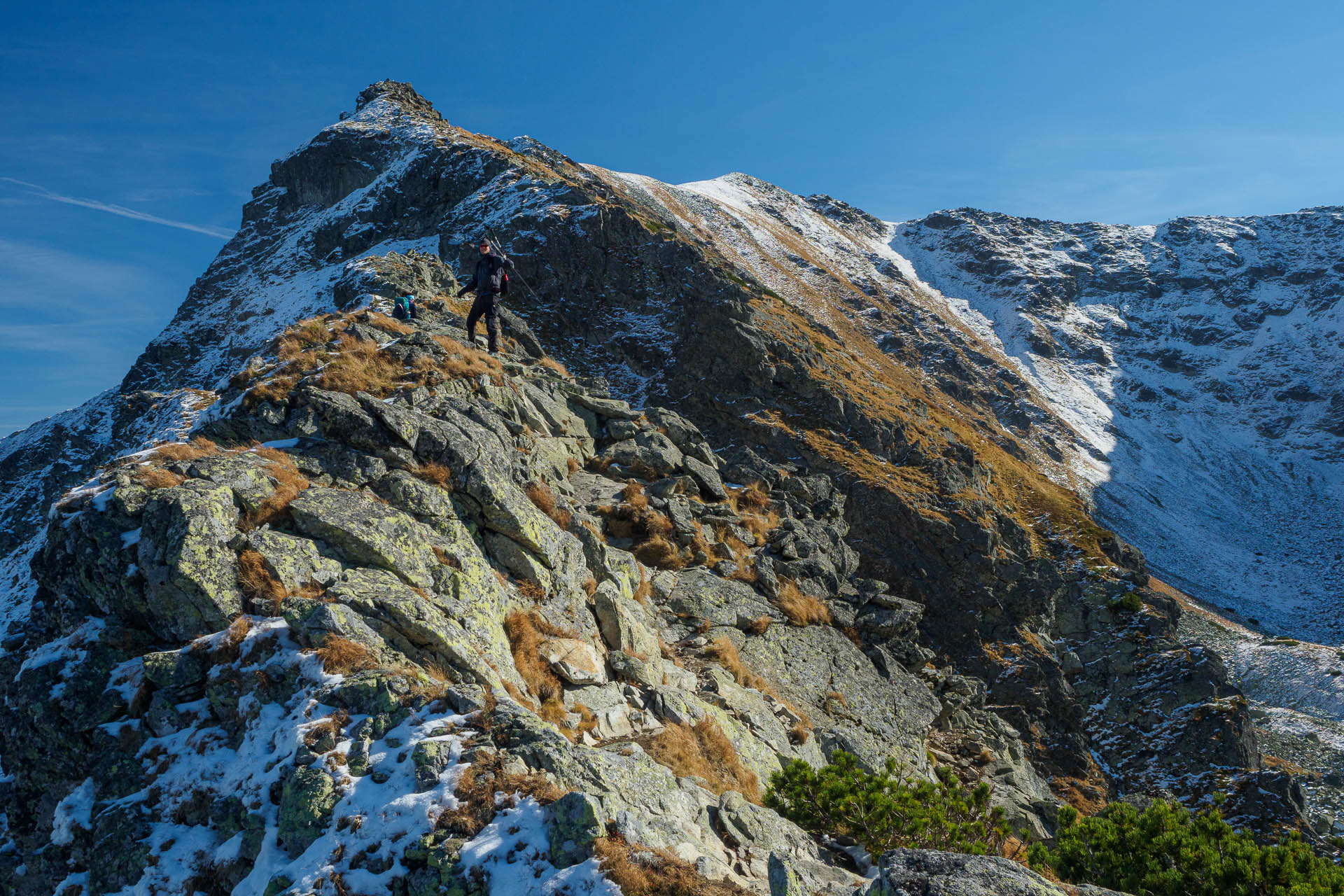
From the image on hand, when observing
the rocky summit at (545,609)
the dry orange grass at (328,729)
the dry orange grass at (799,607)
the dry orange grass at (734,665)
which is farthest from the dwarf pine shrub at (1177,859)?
the dry orange grass at (799,607)

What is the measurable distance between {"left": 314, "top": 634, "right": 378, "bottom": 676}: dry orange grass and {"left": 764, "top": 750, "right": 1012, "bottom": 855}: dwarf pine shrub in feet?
22.1

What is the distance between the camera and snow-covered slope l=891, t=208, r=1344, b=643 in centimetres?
7844

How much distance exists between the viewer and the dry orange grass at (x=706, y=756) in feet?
34.9

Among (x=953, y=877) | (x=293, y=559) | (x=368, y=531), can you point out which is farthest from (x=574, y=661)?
(x=953, y=877)

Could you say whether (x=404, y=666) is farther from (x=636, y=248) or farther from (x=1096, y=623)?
(x=636, y=248)

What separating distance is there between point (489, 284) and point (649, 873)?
17586 millimetres

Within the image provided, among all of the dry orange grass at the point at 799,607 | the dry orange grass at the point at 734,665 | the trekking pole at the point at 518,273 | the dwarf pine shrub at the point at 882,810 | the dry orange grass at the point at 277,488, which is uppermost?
the trekking pole at the point at 518,273

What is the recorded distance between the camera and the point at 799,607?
19906 millimetres

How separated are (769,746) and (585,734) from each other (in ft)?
15.8

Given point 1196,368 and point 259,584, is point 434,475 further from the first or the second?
point 1196,368

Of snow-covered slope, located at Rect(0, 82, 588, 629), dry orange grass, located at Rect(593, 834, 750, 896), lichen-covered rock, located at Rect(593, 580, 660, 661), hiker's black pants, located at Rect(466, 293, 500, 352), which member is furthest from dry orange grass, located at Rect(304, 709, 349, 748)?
snow-covered slope, located at Rect(0, 82, 588, 629)

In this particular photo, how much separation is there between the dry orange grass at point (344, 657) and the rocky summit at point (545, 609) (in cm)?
3

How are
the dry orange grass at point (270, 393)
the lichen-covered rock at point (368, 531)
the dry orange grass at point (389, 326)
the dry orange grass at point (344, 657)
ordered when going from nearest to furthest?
1. the dry orange grass at point (344, 657)
2. the lichen-covered rock at point (368, 531)
3. the dry orange grass at point (270, 393)
4. the dry orange grass at point (389, 326)

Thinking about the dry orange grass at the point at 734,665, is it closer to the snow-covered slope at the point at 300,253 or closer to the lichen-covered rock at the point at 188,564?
the lichen-covered rock at the point at 188,564
